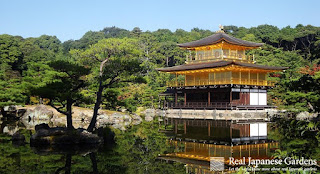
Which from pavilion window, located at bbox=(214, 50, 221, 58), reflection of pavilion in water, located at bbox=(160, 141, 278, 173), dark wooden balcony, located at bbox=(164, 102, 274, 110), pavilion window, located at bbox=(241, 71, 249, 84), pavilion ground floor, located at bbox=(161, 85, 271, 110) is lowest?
reflection of pavilion in water, located at bbox=(160, 141, 278, 173)

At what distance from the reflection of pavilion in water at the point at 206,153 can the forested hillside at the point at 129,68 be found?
118 inches

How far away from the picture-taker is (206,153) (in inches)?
539

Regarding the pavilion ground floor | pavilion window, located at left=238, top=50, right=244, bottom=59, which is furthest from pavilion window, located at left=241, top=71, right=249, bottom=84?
pavilion window, located at left=238, top=50, right=244, bottom=59

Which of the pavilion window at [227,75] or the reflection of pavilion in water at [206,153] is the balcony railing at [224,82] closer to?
the pavilion window at [227,75]

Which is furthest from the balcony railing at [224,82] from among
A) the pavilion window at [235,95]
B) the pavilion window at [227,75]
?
the pavilion window at [235,95]

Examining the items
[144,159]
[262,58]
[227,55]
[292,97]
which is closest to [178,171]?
[144,159]

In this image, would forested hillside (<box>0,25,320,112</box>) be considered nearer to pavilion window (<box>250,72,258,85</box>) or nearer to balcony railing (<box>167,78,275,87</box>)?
balcony railing (<box>167,78,275,87</box>)

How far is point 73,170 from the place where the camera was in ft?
34.8

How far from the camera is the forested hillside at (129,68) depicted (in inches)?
674

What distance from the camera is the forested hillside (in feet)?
56.1

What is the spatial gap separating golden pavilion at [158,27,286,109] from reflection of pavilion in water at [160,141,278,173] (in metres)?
18.6

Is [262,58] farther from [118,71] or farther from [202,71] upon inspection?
[118,71]

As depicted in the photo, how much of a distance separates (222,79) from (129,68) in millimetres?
22160

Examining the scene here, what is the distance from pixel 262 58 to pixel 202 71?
20.8 m
